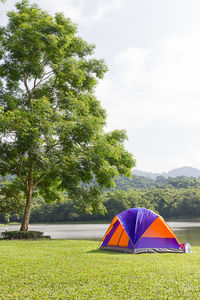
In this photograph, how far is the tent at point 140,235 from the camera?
12656mm

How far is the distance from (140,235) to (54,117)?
9340 millimetres

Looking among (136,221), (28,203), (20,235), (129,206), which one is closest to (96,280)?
(136,221)

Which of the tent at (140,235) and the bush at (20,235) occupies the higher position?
the tent at (140,235)

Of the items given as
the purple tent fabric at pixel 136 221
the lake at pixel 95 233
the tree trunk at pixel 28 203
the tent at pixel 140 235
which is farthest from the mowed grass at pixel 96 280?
the lake at pixel 95 233

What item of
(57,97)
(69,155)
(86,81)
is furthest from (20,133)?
(86,81)

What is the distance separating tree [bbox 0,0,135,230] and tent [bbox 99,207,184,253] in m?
5.90

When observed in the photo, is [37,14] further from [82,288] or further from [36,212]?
[36,212]

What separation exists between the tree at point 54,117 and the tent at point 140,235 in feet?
19.4

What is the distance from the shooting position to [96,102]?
73.2 feet

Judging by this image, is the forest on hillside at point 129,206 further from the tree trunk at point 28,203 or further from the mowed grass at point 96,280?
the mowed grass at point 96,280

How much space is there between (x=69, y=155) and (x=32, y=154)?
2739mm

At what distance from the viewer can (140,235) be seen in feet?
41.9

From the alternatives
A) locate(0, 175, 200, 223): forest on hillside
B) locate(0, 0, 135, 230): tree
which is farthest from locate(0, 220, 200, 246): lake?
locate(0, 175, 200, 223): forest on hillside

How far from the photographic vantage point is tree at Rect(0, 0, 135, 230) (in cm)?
1767
